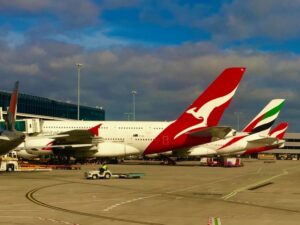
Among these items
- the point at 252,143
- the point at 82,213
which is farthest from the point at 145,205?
the point at 252,143

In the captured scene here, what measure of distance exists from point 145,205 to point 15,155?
135 feet

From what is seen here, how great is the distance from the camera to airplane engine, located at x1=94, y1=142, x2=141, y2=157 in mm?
70625

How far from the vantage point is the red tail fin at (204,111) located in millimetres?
64438

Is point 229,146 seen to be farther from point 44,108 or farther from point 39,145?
point 44,108

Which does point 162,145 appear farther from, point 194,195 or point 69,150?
point 194,195

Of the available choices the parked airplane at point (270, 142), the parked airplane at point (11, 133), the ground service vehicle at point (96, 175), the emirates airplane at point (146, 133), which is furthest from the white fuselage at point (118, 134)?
the ground service vehicle at point (96, 175)

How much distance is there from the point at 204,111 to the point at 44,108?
80.5 metres

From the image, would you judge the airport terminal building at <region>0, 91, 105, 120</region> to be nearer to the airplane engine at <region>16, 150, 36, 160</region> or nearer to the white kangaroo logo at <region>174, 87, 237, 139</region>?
the airplane engine at <region>16, 150, 36, 160</region>

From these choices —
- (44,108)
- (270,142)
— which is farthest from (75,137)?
(44,108)

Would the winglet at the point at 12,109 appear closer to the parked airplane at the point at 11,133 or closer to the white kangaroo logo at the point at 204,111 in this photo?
the parked airplane at the point at 11,133

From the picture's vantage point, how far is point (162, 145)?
228 ft

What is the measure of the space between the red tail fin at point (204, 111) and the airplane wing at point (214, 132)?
71.6 inches

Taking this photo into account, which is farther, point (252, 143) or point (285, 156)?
point (285, 156)

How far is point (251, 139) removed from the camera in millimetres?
82812
